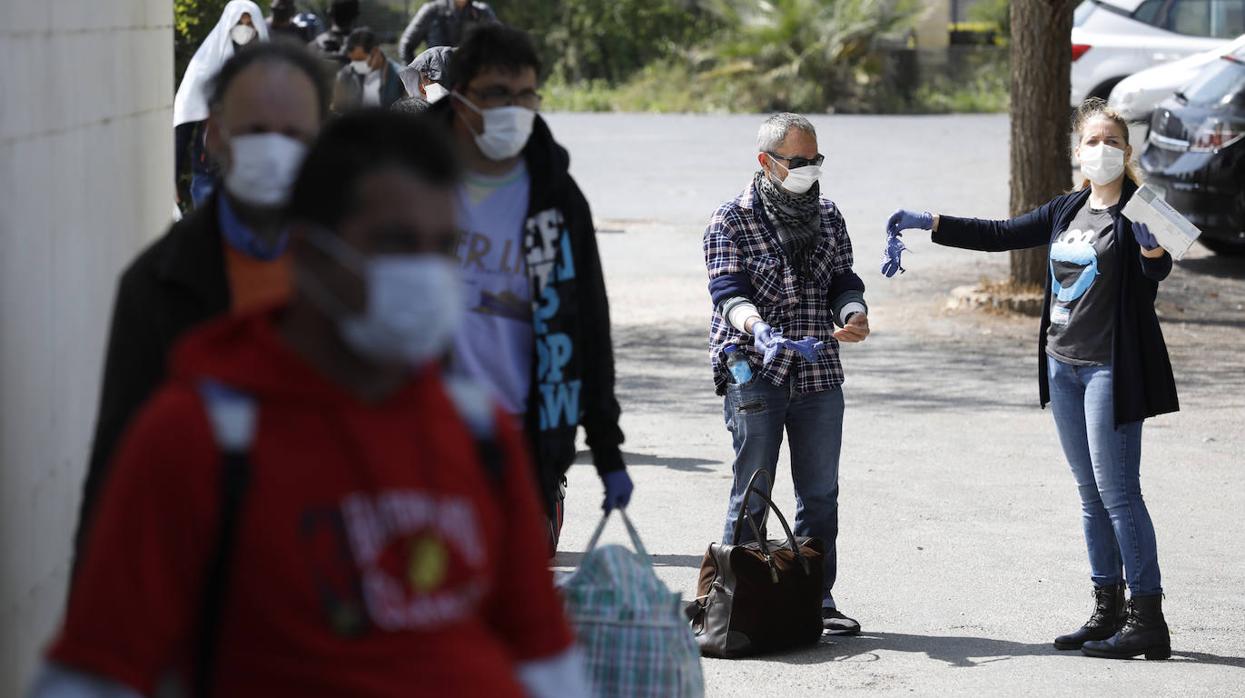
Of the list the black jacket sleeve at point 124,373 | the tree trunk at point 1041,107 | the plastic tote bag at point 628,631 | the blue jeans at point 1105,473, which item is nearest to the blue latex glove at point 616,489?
the plastic tote bag at point 628,631

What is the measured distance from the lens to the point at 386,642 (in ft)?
7.07

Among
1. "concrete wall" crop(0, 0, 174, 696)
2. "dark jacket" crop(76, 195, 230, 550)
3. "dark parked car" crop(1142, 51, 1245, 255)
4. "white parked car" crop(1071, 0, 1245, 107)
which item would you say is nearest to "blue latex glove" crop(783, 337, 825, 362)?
"concrete wall" crop(0, 0, 174, 696)

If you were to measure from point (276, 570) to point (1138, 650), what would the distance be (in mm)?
4306

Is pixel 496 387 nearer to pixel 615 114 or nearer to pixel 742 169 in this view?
pixel 742 169

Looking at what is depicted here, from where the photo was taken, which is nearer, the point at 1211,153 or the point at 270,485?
the point at 270,485

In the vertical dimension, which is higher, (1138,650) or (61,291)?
(61,291)

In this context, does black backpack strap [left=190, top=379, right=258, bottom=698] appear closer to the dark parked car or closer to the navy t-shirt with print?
the navy t-shirt with print

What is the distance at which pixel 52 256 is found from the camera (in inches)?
159

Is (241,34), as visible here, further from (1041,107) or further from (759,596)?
(1041,107)

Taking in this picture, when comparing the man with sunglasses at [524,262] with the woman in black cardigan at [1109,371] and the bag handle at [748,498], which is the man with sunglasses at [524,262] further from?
the woman in black cardigan at [1109,371]

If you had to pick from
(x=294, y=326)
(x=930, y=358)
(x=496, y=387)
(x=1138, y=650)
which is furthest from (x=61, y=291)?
(x=930, y=358)

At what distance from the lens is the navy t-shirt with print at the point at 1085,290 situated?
18.8 ft

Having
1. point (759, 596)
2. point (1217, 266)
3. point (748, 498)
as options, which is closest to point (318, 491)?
point (759, 596)

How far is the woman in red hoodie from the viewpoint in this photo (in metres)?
2.07
